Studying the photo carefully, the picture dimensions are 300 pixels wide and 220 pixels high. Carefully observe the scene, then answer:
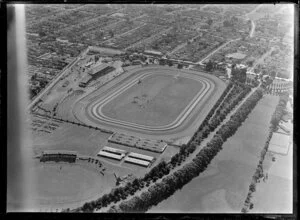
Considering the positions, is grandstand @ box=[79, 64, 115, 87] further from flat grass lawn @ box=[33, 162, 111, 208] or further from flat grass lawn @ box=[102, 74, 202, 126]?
flat grass lawn @ box=[33, 162, 111, 208]

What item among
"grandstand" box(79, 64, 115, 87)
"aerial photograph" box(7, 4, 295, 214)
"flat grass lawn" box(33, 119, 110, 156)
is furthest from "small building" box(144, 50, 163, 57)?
"flat grass lawn" box(33, 119, 110, 156)

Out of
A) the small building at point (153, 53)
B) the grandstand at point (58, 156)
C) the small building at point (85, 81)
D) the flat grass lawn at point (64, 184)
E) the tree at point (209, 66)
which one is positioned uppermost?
the small building at point (153, 53)

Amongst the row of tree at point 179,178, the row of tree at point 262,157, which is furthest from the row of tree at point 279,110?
the row of tree at point 179,178

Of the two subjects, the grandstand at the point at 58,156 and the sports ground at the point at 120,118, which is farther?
the grandstand at the point at 58,156

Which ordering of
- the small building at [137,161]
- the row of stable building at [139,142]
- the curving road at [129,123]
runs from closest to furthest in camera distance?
the small building at [137,161], the row of stable building at [139,142], the curving road at [129,123]

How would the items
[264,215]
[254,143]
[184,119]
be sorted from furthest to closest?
[184,119], [254,143], [264,215]

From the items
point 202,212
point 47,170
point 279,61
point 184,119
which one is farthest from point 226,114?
point 47,170

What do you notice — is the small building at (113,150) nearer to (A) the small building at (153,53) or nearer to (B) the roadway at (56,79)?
(B) the roadway at (56,79)

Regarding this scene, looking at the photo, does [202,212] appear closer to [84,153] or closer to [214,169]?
[214,169]

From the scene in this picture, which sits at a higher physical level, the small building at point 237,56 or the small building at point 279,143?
the small building at point 237,56
